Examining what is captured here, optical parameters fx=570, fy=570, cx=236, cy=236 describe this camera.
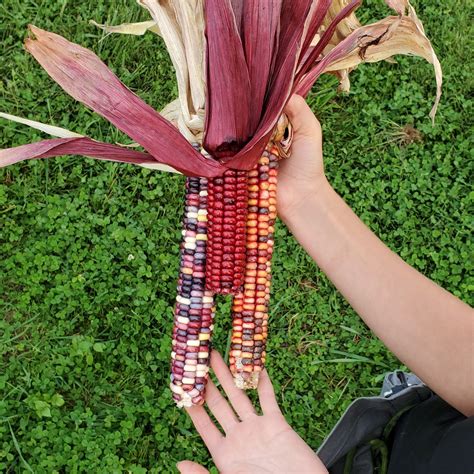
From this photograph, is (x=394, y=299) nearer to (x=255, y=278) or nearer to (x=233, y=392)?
(x=255, y=278)

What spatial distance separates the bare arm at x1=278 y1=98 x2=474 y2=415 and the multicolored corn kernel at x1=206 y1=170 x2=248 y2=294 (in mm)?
415

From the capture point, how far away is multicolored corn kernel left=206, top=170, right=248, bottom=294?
1881 mm

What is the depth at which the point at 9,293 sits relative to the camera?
9.63ft

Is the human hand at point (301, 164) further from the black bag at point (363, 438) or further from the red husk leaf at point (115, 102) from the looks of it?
the black bag at point (363, 438)

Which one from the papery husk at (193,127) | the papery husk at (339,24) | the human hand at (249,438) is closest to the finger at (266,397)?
the human hand at (249,438)

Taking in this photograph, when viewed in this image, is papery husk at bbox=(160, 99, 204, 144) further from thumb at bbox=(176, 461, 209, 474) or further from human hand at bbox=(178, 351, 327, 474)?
thumb at bbox=(176, 461, 209, 474)

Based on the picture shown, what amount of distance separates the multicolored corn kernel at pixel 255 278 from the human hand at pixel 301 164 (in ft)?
0.42

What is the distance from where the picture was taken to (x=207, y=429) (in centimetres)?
211

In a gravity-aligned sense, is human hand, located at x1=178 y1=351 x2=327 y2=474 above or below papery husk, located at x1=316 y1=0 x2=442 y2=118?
below

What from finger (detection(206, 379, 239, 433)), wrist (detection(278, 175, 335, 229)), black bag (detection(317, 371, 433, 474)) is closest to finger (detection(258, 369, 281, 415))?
finger (detection(206, 379, 239, 433))

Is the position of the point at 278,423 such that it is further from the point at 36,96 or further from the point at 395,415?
the point at 36,96

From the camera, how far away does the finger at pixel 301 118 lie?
2.11 metres

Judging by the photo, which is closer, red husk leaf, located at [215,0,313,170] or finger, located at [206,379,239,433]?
red husk leaf, located at [215,0,313,170]

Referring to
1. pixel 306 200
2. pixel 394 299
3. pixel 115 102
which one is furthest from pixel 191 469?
pixel 115 102
